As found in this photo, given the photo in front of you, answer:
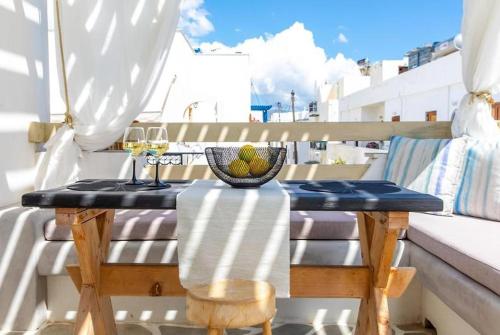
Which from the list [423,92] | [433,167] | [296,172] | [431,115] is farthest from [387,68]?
[433,167]

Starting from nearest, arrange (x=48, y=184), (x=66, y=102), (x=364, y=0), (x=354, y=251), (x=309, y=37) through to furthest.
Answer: (x=354, y=251), (x=48, y=184), (x=66, y=102), (x=364, y=0), (x=309, y=37)

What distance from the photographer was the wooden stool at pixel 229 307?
120cm

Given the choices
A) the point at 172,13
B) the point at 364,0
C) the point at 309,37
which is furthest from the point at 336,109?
the point at 309,37

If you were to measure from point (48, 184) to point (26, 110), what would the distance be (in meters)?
0.46

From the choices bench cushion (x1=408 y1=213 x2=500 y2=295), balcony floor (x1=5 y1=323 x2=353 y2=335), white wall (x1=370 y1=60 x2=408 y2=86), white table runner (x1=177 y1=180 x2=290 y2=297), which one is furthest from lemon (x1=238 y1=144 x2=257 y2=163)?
white wall (x1=370 y1=60 x2=408 y2=86)

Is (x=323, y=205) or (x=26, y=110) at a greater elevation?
(x=26, y=110)

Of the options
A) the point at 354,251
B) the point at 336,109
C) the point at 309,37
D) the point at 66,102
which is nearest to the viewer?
the point at 354,251

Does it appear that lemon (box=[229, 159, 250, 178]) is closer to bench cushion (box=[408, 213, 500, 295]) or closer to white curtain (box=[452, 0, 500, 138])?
bench cushion (box=[408, 213, 500, 295])

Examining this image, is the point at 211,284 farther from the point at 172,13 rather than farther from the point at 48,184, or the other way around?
the point at 172,13

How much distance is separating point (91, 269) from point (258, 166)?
30.1 inches

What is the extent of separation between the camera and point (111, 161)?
9.40 feet

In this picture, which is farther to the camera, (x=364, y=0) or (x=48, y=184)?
(x=364, y=0)

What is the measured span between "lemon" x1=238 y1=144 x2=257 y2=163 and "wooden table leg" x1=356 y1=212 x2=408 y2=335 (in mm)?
491

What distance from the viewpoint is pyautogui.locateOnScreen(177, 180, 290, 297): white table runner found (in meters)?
1.39
